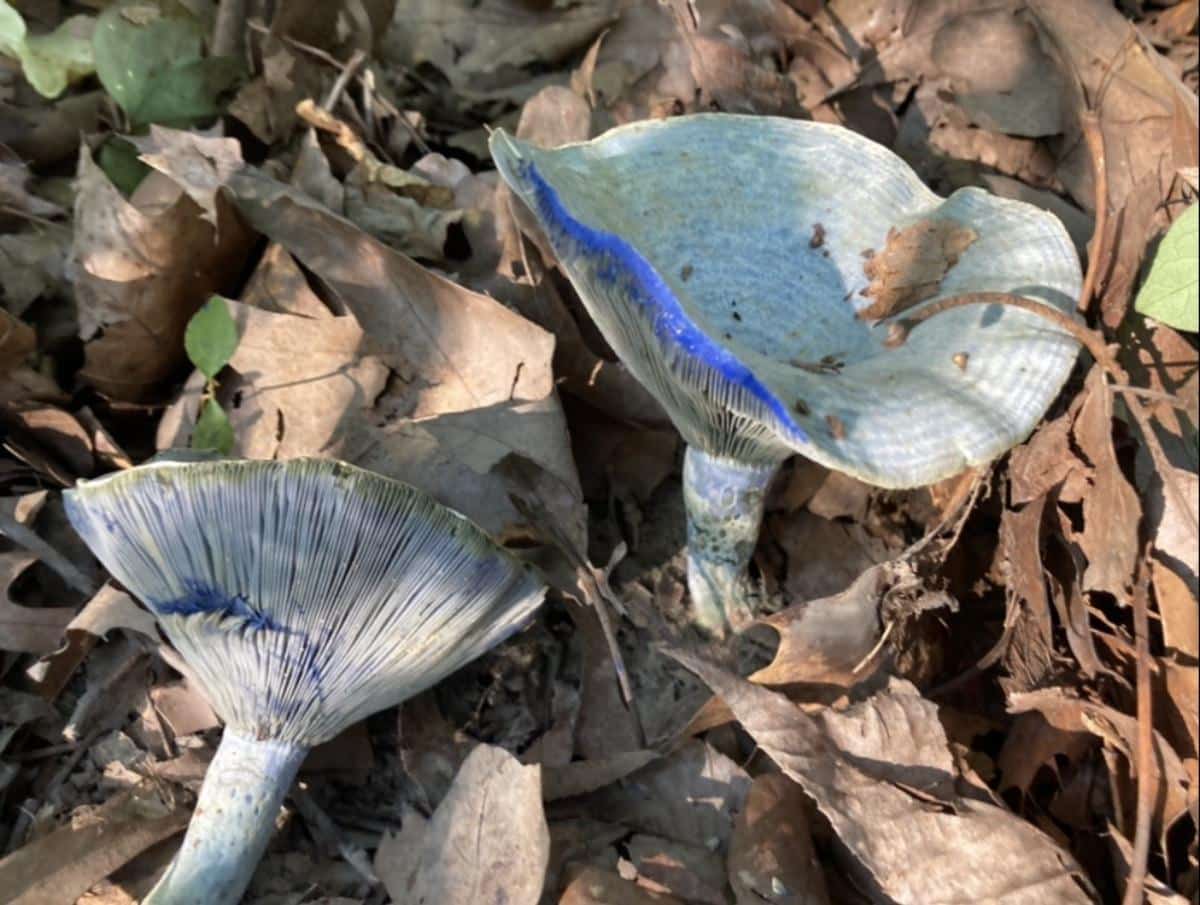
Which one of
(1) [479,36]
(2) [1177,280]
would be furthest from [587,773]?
(1) [479,36]

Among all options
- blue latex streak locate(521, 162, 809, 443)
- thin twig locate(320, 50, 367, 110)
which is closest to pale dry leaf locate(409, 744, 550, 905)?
blue latex streak locate(521, 162, 809, 443)

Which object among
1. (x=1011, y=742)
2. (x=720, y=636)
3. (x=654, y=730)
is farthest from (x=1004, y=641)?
(x=654, y=730)

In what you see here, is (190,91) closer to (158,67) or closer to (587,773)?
(158,67)

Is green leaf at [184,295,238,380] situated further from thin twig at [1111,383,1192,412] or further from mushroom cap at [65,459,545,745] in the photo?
thin twig at [1111,383,1192,412]

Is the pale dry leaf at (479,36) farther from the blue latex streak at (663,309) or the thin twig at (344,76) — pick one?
the blue latex streak at (663,309)

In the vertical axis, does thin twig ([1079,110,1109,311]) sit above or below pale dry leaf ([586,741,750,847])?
→ above

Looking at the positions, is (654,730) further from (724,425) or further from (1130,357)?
(1130,357)
